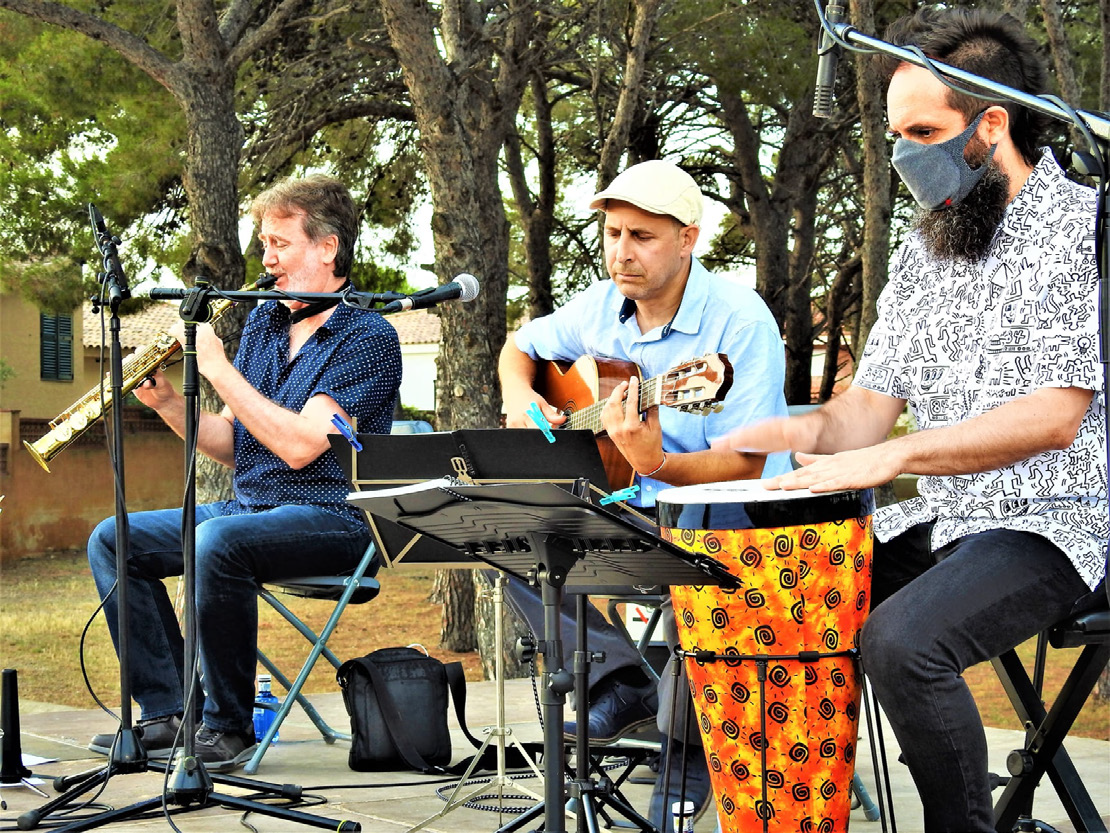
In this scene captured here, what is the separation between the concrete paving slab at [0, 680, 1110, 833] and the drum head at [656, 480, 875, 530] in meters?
1.09

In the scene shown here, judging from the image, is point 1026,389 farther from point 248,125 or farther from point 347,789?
point 248,125

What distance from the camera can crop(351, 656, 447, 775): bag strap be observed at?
4.05 metres

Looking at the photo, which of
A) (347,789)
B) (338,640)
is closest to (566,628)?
(347,789)

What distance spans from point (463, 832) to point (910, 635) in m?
1.47

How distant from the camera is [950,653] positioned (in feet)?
7.71

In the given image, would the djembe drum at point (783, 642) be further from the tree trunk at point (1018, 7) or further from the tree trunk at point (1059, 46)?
the tree trunk at point (1018, 7)

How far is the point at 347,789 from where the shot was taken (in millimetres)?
3838

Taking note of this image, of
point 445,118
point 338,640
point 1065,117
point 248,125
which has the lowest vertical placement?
point 338,640

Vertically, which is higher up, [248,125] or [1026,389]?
[248,125]

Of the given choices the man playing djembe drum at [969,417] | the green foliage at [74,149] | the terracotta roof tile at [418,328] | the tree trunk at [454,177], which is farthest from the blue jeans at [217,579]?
the terracotta roof tile at [418,328]

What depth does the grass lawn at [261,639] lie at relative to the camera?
27.4ft

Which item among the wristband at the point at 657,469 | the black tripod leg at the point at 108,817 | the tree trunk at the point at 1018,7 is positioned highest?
the tree trunk at the point at 1018,7

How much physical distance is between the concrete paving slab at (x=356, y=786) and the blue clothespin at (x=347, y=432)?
928 millimetres

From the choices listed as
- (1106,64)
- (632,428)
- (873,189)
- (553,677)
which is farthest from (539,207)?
(553,677)
